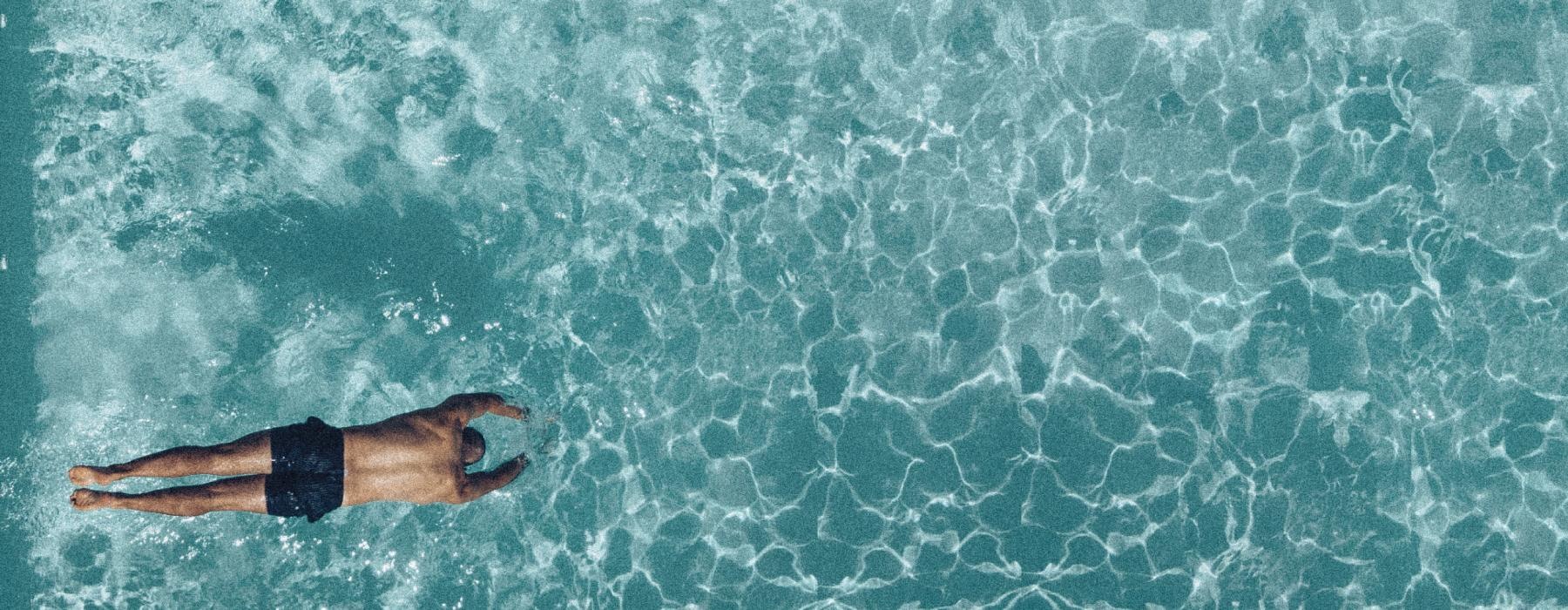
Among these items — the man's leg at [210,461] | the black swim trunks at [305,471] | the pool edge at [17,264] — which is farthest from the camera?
the pool edge at [17,264]

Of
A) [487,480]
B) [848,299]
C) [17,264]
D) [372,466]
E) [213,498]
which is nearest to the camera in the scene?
[213,498]

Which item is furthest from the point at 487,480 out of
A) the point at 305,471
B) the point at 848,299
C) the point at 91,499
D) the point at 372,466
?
the point at 848,299

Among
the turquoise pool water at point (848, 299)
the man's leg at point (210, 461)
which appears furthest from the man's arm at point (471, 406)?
the turquoise pool water at point (848, 299)

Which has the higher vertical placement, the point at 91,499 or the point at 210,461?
the point at 91,499

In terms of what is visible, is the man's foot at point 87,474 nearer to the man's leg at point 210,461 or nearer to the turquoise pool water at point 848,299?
the man's leg at point 210,461

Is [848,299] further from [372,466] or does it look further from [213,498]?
[213,498]

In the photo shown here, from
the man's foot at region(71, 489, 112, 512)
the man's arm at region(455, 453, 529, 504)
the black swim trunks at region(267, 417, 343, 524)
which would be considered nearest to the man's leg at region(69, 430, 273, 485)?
the black swim trunks at region(267, 417, 343, 524)
